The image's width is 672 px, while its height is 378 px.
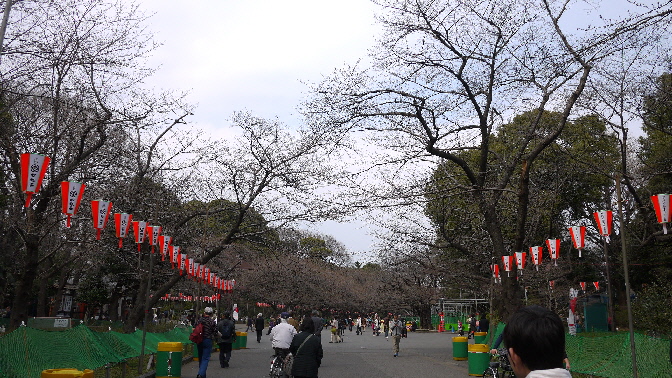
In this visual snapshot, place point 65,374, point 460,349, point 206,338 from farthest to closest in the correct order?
point 460,349 → point 206,338 → point 65,374

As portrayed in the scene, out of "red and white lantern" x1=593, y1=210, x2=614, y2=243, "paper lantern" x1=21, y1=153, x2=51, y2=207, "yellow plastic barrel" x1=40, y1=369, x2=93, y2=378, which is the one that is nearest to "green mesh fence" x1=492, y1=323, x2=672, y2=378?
"red and white lantern" x1=593, y1=210, x2=614, y2=243

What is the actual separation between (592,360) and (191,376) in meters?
9.30

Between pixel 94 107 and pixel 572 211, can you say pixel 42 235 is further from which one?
pixel 572 211

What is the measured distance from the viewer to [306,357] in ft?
27.7

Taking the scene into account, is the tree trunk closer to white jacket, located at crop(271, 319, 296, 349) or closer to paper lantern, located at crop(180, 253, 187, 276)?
paper lantern, located at crop(180, 253, 187, 276)

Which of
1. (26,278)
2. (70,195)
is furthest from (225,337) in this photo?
(70,195)

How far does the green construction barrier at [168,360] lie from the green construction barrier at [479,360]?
7.33m

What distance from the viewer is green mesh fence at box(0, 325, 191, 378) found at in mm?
7551

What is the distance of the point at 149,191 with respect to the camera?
20500mm

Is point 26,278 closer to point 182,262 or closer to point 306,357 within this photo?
point 182,262

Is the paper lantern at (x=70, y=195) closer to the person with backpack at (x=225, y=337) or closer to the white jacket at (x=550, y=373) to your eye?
the person with backpack at (x=225, y=337)

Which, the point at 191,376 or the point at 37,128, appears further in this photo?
the point at 37,128

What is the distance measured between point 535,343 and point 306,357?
6.39 meters

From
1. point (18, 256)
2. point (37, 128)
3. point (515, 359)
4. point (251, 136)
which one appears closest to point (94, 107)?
point (37, 128)
